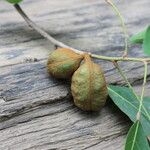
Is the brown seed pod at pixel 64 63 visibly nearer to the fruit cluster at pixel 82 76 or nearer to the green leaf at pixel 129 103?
the fruit cluster at pixel 82 76

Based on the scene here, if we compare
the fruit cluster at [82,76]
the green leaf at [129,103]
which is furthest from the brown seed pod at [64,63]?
the green leaf at [129,103]

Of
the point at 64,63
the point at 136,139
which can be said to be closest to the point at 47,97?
the point at 64,63

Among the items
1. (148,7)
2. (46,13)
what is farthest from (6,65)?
(148,7)

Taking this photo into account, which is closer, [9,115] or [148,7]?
[9,115]

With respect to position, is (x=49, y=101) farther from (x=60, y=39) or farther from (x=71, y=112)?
(x=60, y=39)

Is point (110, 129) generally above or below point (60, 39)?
below

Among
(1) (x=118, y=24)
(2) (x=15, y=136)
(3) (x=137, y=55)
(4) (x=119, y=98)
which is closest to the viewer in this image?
(2) (x=15, y=136)

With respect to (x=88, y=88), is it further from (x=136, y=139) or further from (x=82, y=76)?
(x=136, y=139)
